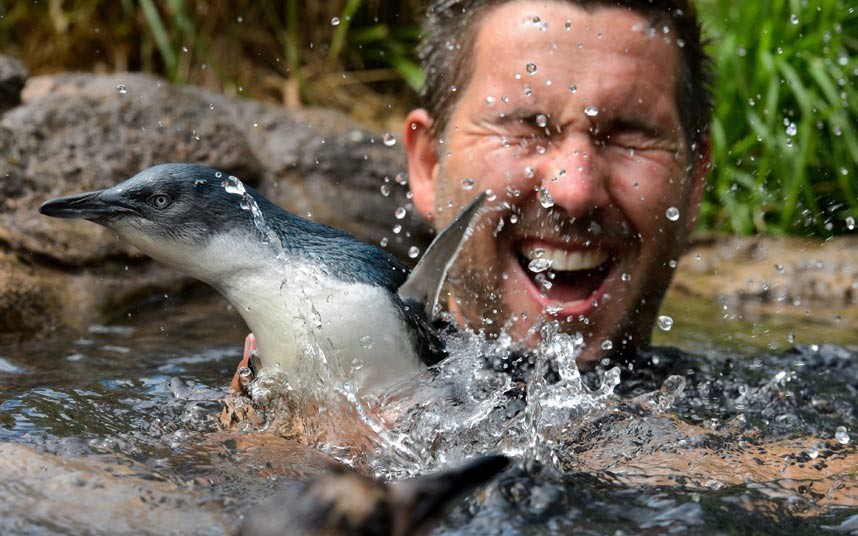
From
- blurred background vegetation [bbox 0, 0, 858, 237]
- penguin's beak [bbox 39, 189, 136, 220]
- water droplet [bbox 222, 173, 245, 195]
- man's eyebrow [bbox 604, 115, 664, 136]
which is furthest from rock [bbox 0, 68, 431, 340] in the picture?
man's eyebrow [bbox 604, 115, 664, 136]

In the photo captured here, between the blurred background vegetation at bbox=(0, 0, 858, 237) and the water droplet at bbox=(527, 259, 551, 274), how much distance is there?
6.98ft

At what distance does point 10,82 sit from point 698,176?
267 cm

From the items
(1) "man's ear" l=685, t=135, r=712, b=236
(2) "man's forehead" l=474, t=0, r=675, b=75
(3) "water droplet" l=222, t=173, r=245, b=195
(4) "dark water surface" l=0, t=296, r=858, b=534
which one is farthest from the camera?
(1) "man's ear" l=685, t=135, r=712, b=236

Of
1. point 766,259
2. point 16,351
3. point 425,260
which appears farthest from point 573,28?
point 766,259

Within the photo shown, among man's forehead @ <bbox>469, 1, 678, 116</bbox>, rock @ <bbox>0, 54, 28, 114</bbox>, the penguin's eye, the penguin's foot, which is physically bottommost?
the penguin's foot

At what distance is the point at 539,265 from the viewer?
2.50m

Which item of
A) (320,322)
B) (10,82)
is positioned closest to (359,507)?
(320,322)

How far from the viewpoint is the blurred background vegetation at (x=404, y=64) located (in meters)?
4.96

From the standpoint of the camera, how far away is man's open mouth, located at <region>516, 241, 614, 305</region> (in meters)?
2.51

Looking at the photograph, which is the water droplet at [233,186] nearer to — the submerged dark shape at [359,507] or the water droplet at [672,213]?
the submerged dark shape at [359,507]

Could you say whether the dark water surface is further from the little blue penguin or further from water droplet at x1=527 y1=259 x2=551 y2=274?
water droplet at x1=527 y1=259 x2=551 y2=274

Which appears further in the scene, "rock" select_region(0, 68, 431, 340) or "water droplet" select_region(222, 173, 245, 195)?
"rock" select_region(0, 68, 431, 340)

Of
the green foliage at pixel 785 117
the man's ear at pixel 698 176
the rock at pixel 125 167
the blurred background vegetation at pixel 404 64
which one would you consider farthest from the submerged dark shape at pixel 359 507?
the green foliage at pixel 785 117

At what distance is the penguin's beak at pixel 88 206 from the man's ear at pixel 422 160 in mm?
1198
